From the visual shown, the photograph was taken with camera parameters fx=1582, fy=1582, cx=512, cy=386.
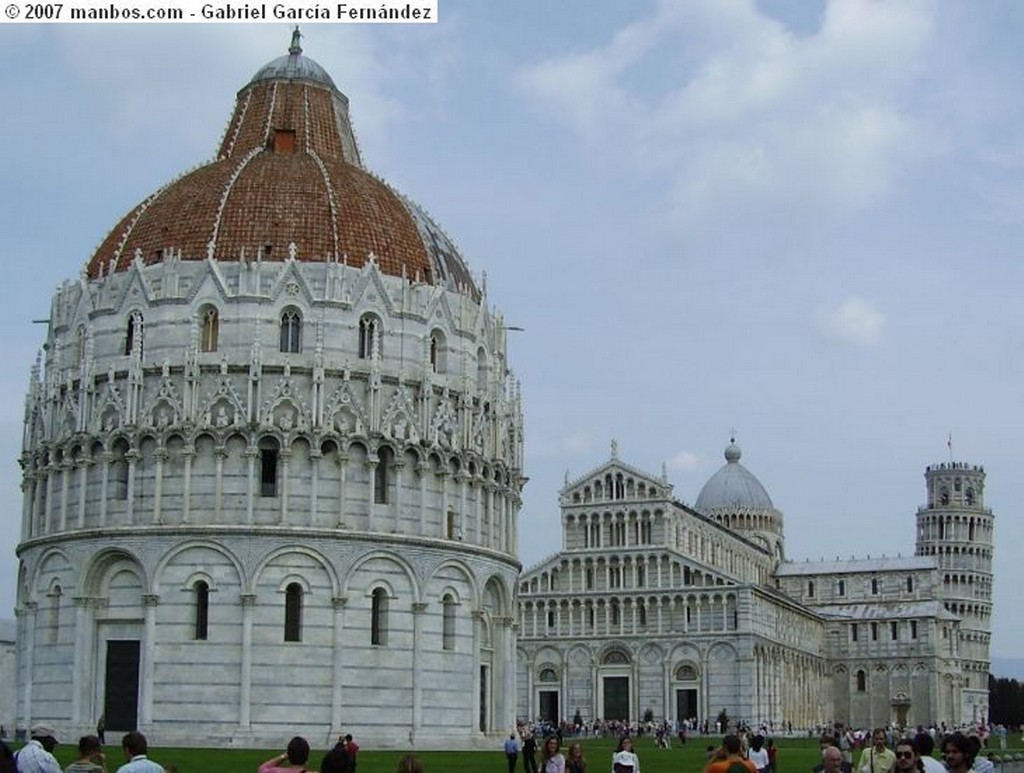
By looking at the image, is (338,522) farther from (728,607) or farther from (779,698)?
(779,698)

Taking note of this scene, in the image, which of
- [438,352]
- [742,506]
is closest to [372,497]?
[438,352]

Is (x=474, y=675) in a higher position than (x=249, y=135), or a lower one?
lower

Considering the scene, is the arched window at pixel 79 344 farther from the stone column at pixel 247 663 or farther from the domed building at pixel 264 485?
the stone column at pixel 247 663

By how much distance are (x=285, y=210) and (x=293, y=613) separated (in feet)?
47.8

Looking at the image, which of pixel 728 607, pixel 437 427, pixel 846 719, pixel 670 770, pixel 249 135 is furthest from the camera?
pixel 846 719

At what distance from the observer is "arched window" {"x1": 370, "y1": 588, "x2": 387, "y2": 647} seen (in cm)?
5391

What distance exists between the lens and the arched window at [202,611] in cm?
5234

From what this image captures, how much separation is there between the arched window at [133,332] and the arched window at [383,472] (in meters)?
9.03

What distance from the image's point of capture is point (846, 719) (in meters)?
128

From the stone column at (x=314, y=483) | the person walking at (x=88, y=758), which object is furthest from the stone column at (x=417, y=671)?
the person walking at (x=88, y=758)

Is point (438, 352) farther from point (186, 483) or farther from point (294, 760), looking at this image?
point (294, 760)

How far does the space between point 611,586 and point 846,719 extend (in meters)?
30.0

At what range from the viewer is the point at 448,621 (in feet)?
184

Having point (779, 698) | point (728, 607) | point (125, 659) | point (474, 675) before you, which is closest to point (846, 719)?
point (779, 698)
